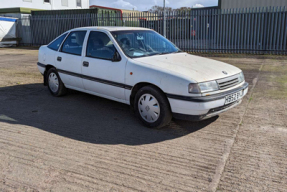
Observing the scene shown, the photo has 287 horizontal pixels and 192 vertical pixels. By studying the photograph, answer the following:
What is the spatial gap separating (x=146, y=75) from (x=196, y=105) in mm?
924

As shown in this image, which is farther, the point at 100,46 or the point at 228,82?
the point at 100,46

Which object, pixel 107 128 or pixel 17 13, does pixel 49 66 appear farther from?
pixel 17 13

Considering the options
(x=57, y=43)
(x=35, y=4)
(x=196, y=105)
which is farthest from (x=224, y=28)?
(x=35, y=4)

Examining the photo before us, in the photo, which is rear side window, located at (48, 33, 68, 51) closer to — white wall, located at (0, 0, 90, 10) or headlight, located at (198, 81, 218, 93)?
headlight, located at (198, 81, 218, 93)

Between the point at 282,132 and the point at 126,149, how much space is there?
7.86 ft

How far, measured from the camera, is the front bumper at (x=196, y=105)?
3936mm

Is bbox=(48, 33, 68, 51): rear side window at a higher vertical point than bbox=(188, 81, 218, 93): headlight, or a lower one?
higher

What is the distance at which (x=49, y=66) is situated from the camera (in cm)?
644

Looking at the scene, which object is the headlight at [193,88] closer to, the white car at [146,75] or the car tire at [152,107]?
the white car at [146,75]

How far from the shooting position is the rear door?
5582 mm

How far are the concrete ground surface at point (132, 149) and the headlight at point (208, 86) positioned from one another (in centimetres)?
72

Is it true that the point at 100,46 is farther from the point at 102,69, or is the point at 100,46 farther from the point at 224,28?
the point at 224,28

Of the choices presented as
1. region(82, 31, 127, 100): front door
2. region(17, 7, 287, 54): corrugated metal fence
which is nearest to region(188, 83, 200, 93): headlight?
region(82, 31, 127, 100): front door

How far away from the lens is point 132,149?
3801mm
